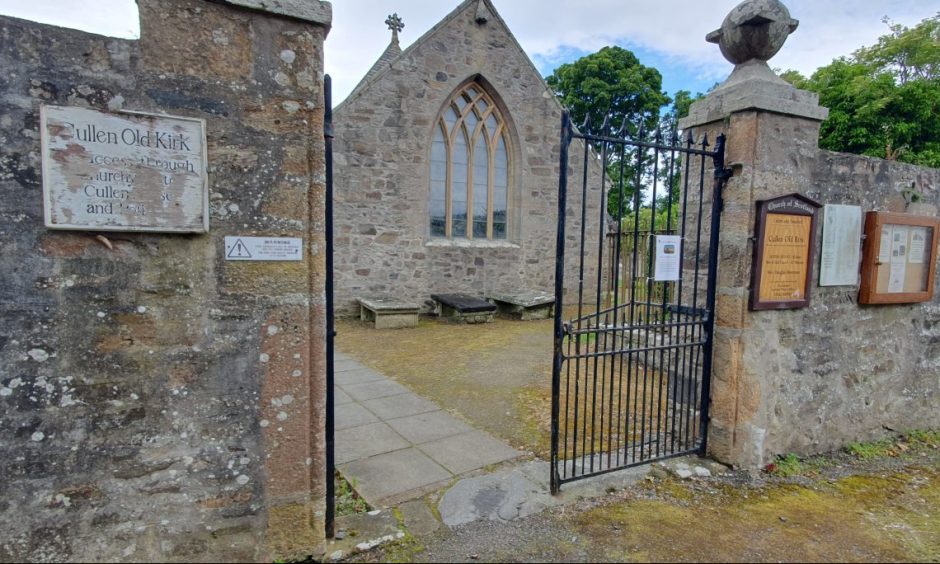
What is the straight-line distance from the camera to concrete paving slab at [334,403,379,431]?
4.52 meters

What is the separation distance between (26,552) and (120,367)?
2.71ft

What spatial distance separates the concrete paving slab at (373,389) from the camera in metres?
5.38

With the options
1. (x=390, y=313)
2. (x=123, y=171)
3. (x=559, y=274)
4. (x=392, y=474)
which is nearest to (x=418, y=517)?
(x=392, y=474)

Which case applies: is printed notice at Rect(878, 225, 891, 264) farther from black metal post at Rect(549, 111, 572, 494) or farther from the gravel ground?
black metal post at Rect(549, 111, 572, 494)

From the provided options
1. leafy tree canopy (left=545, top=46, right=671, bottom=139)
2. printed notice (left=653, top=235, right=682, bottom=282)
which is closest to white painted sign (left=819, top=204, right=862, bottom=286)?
printed notice (left=653, top=235, right=682, bottom=282)

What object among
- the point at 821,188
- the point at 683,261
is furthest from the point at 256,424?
the point at 821,188

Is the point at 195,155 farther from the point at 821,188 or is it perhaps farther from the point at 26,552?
the point at 821,188

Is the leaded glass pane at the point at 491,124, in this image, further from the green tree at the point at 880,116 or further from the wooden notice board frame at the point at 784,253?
the wooden notice board frame at the point at 784,253

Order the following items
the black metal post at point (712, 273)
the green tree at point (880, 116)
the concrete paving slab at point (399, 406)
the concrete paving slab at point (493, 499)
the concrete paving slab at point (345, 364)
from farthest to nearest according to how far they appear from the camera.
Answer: the green tree at point (880, 116)
the concrete paving slab at point (345, 364)
the concrete paving slab at point (399, 406)
the black metal post at point (712, 273)
the concrete paving slab at point (493, 499)

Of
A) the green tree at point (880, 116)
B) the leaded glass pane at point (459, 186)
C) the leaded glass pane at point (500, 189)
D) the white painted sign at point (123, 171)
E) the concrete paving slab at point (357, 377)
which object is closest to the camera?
the white painted sign at point (123, 171)

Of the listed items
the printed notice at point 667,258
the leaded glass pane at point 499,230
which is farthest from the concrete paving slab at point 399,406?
the leaded glass pane at point 499,230

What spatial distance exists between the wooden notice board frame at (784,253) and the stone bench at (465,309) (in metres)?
7.02

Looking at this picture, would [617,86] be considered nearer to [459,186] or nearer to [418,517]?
[459,186]

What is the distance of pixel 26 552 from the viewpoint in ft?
6.82
